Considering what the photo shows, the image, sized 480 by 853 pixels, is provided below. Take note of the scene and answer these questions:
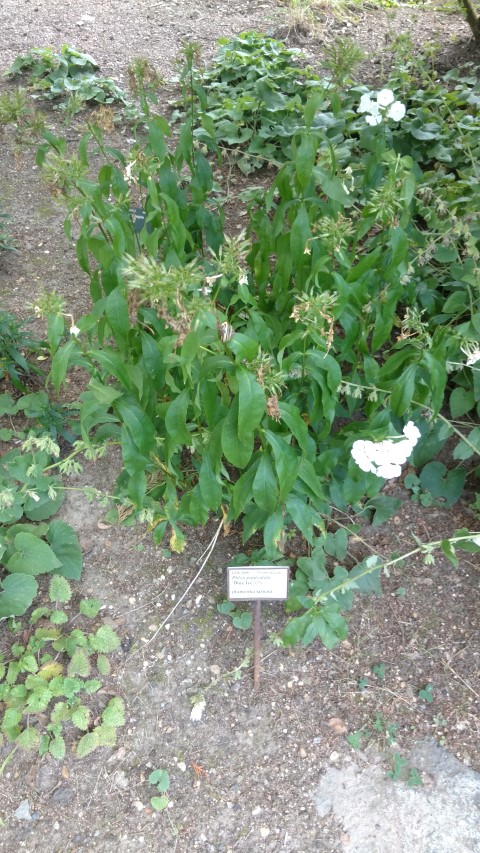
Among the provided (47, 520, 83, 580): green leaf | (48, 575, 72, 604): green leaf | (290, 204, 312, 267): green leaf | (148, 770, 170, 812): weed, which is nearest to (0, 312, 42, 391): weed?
(47, 520, 83, 580): green leaf

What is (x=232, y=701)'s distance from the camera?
214 centimetres

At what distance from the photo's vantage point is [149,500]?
215 cm

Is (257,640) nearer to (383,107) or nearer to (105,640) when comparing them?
(105,640)

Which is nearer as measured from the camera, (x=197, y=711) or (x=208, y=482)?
(x=208, y=482)

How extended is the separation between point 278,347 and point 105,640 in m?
1.10

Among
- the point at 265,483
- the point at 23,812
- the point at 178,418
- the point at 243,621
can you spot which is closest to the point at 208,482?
the point at 265,483

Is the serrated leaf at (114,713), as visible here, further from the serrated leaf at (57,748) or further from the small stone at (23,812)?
the small stone at (23,812)

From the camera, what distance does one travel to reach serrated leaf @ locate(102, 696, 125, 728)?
2088 mm

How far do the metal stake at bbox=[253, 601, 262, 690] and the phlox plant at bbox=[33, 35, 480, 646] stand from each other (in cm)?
13

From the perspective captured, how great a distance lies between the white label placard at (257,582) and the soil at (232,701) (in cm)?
25

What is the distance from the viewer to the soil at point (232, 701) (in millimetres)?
1960

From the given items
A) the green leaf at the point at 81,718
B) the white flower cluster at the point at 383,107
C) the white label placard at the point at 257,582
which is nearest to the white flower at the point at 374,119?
the white flower cluster at the point at 383,107

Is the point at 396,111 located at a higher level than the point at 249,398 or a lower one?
higher

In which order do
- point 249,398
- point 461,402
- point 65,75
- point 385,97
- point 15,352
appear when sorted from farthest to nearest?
point 65,75, point 15,352, point 461,402, point 385,97, point 249,398
